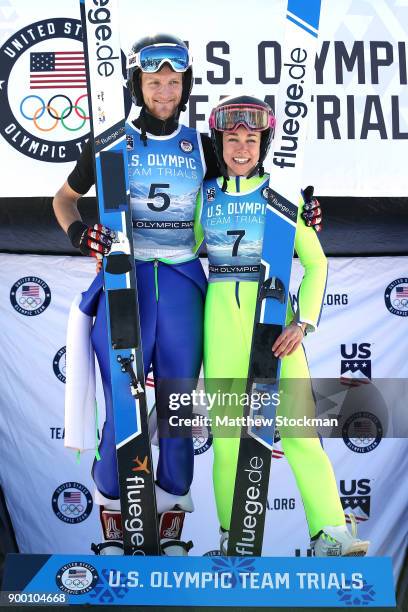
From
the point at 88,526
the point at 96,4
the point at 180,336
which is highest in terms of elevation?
the point at 96,4

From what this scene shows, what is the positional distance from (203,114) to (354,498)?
6.38 ft

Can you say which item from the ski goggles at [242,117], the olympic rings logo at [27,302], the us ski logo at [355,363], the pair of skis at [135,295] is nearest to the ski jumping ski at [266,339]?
the pair of skis at [135,295]

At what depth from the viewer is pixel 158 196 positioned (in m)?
3.03

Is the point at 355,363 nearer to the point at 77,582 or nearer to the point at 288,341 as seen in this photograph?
the point at 288,341

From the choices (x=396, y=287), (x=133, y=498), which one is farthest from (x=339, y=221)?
(x=133, y=498)

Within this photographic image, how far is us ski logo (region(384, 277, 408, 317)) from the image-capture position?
14.3ft

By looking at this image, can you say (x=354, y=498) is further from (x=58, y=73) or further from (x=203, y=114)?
(x=58, y=73)

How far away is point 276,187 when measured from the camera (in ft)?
10.00

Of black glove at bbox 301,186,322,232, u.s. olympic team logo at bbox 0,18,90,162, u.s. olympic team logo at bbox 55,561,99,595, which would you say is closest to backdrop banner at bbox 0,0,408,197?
u.s. olympic team logo at bbox 0,18,90,162

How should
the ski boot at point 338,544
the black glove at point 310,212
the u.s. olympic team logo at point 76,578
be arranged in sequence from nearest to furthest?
the u.s. olympic team logo at point 76,578 < the ski boot at point 338,544 < the black glove at point 310,212

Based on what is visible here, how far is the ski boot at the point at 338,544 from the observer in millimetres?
2883

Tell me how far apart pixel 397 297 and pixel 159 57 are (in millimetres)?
1910

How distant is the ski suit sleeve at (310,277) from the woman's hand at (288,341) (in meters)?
0.04

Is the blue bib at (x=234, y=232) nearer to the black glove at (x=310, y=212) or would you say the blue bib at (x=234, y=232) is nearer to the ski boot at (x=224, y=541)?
the black glove at (x=310, y=212)
